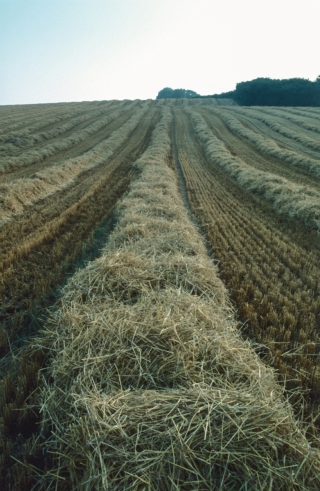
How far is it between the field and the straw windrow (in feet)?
0.05

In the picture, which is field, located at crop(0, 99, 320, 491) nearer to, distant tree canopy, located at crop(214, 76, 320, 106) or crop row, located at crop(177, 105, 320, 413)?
crop row, located at crop(177, 105, 320, 413)

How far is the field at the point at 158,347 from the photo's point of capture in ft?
7.43

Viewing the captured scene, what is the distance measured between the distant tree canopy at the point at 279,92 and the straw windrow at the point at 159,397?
7408cm

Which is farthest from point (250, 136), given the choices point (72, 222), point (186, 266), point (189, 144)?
point (186, 266)

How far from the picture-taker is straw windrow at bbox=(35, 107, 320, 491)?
2184 mm

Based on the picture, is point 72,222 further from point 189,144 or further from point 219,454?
point 189,144

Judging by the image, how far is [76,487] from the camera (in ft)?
7.24

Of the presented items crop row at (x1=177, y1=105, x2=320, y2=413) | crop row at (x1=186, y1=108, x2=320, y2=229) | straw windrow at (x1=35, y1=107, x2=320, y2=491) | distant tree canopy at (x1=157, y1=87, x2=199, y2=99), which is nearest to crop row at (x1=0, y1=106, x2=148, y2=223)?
crop row at (x1=177, y1=105, x2=320, y2=413)

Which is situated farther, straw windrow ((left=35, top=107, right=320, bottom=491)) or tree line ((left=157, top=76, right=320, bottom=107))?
tree line ((left=157, top=76, right=320, bottom=107))

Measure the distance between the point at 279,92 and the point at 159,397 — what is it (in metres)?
77.4

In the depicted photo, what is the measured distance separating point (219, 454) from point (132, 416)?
2.31 feet

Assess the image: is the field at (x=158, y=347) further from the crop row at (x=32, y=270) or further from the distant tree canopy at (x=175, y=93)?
the distant tree canopy at (x=175, y=93)

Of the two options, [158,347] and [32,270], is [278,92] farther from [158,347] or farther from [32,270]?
[158,347]

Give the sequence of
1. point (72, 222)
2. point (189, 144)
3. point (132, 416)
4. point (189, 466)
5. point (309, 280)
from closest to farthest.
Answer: point (189, 466) → point (132, 416) → point (309, 280) → point (72, 222) → point (189, 144)
